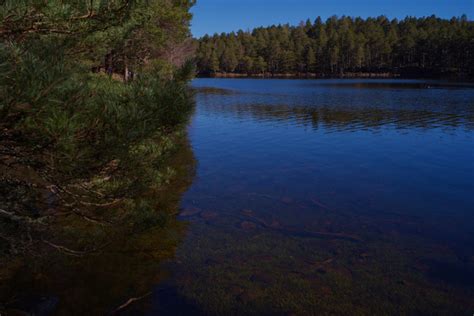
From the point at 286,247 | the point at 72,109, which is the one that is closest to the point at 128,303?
the point at 286,247

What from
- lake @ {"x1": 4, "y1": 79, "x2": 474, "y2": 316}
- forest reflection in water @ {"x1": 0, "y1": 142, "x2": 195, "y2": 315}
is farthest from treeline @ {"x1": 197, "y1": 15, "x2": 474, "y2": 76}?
forest reflection in water @ {"x1": 0, "y1": 142, "x2": 195, "y2": 315}

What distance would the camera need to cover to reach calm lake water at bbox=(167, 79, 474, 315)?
23.5 ft

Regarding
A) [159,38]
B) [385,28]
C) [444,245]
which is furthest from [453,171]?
[385,28]

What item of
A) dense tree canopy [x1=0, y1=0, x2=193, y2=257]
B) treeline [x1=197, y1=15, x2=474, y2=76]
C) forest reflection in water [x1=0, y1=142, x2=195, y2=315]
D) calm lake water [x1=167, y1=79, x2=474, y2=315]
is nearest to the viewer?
dense tree canopy [x1=0, y1=0, x2=193, y2=257]

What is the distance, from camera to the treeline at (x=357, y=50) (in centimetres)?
11106

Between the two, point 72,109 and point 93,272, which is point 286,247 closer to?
point 93,272

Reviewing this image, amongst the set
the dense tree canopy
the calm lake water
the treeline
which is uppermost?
the treeline

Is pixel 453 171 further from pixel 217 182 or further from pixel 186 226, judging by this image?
pixel 186 226

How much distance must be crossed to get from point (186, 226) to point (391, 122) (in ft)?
79.0

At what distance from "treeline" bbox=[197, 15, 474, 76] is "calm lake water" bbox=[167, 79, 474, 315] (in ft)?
330

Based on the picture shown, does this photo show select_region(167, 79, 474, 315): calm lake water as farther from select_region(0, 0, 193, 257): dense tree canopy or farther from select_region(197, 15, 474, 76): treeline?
select_region(197, 15, 474, 76): treeline

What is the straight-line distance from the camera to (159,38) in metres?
20.2

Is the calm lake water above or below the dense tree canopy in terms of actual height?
below

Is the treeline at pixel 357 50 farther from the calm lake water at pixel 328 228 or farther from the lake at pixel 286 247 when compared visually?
the lake at pixel 286 247
